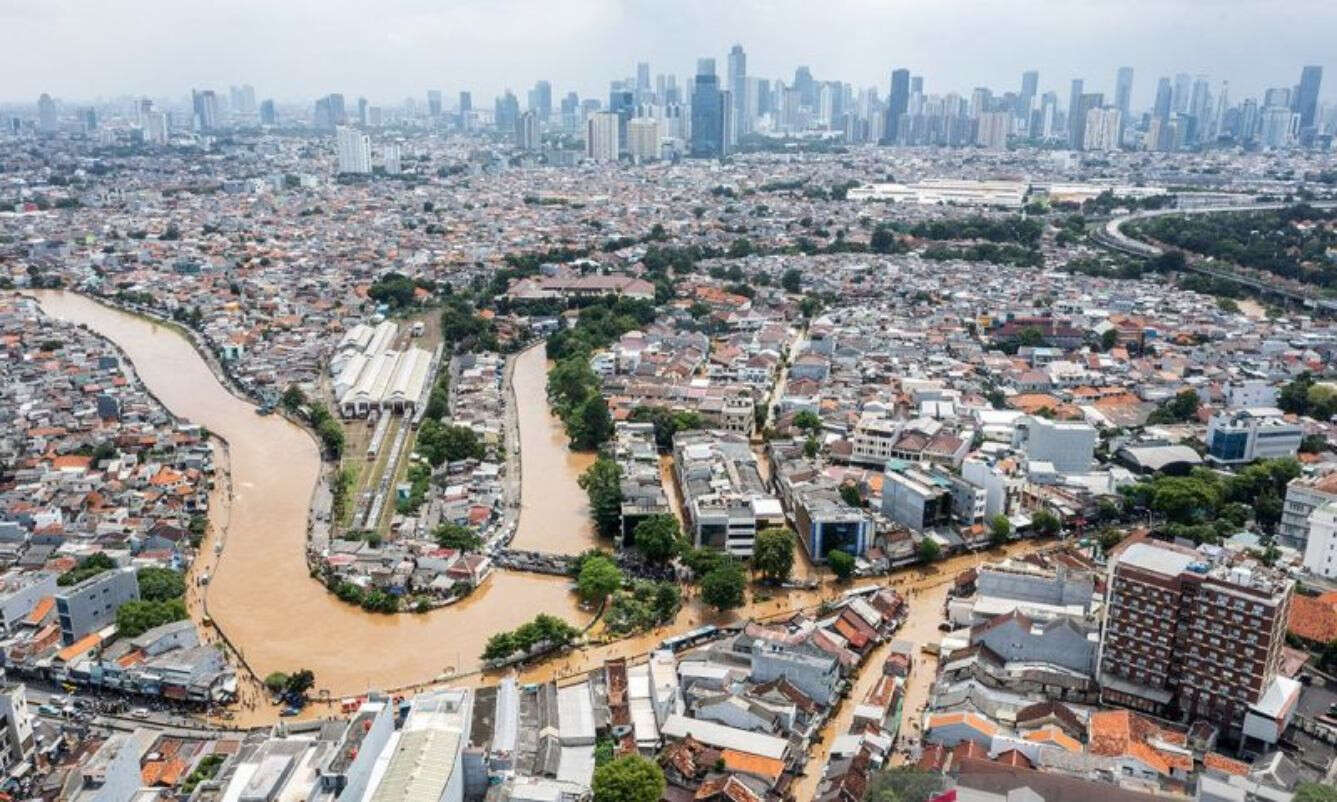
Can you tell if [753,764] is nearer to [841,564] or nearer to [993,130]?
[841,564]

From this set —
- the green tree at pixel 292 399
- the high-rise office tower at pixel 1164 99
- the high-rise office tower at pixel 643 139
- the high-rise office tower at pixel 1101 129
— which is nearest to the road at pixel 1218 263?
the green tree at pixel 292 399

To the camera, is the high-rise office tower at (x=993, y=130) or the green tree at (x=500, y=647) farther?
the high-rise office tower at (x=993, y=130)

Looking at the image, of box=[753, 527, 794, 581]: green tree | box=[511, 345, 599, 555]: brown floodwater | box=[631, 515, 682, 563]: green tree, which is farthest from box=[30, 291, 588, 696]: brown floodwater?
box=[753, 527, 794, 581]: green tree

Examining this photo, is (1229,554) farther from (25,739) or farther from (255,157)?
(255,157)

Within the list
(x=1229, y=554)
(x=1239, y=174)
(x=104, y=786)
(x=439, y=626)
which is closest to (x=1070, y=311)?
(x=1229, y=554)

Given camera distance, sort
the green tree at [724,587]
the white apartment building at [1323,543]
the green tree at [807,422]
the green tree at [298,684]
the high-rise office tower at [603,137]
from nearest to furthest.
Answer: the green tree at [298,684] < the green tree at [724,587] < the white apartment building at [1323,543] < the green tree at [807,422] < the high-rise office tower at [603,137]

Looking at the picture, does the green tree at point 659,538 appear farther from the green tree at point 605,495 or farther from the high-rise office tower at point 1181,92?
the high-rise office tower at point 1181,92
